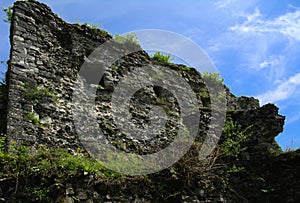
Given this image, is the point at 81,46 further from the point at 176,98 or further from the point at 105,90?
the point at 176,98

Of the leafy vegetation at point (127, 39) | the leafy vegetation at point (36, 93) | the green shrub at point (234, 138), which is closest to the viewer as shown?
the green shrub at point (234, 138)

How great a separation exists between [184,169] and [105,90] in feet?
13.0

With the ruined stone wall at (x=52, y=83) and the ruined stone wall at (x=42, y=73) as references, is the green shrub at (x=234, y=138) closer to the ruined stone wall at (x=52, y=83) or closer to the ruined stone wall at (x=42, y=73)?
the ruined stone wall at (x=52, y=83)

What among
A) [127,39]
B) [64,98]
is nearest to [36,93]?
[64,98]

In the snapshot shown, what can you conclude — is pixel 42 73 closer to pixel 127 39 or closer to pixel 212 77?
pixel 127 39

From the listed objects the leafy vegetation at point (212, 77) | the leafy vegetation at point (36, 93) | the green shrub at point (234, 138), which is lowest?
the green shrub at point (234, 138)

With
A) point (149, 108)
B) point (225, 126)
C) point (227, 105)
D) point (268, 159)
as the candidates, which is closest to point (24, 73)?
point (149, 108)

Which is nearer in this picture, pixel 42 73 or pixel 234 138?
pixel 234 138

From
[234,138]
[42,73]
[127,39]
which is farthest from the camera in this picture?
[127,39]

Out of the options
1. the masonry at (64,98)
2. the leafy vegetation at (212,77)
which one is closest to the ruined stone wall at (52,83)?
the masonry at (64,98)

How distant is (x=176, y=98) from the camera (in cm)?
1055

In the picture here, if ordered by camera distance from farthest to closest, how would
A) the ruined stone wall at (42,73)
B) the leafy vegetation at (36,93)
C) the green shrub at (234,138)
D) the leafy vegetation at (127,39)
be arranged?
the leafy vegetation at (127,39), the leafy vegetation at (36,93), the ruined stone wall at (42,73), the green shrub at (234,138)

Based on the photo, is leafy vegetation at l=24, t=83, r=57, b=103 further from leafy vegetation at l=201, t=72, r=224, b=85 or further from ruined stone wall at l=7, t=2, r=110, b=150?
leafy vegetation at l=201, t=72, r=224, b=85

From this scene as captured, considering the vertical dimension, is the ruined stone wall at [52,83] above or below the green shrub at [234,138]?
above
